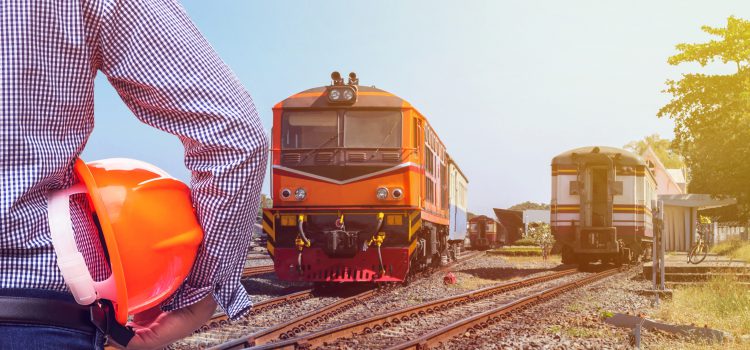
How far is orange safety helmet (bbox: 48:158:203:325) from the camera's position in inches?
54.6

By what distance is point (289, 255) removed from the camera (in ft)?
42.9

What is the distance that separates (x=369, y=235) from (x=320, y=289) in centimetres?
168

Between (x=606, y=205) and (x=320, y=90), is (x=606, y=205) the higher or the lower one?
the lower one

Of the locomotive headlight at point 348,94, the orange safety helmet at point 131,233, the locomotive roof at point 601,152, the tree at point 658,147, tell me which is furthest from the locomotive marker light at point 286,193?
the tree at point 658,147

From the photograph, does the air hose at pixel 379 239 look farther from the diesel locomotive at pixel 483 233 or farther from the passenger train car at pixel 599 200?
the diesel locomotive at pixel 483 233

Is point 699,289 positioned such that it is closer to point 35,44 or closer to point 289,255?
point 289,255

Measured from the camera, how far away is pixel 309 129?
1370cm

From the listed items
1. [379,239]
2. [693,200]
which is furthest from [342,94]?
[693,200]

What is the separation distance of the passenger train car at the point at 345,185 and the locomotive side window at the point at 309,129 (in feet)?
0.05

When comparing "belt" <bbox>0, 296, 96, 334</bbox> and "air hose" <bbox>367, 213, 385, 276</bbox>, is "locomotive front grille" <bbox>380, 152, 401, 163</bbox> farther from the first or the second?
"belt" <bbox>0, 296, 96, 334</bbox>

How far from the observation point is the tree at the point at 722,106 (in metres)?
23.8

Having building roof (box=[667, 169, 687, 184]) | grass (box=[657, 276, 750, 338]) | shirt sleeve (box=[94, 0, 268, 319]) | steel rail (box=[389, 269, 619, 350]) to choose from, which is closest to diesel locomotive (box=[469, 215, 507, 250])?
steel rail (box=[389, 269, 619, 350])

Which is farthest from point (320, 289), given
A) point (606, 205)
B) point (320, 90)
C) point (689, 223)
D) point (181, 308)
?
point (689, 223)

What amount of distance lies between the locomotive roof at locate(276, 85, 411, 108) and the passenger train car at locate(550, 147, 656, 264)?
32.9 feet
